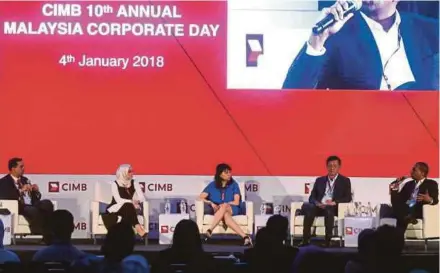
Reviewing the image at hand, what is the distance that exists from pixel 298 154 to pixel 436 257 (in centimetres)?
282

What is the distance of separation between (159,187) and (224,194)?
0.86 m

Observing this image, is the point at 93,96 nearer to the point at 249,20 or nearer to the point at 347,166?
the point at 249,20

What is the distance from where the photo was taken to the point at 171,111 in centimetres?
992

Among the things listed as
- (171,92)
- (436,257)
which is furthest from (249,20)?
(436,257)

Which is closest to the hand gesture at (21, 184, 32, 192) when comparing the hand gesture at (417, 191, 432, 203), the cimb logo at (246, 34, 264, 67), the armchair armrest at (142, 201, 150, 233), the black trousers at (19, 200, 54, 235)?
the black trousers at (19, 200, 54, 235)

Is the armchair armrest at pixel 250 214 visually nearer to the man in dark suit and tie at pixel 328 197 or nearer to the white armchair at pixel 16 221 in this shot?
the man in dark suit and tie at pixel 328 197

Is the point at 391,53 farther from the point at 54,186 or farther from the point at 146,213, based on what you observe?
the point at 54,186

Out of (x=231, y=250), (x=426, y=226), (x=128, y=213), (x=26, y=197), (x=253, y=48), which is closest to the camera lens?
(x=231, y=250)

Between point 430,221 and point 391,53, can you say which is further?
point 391,53

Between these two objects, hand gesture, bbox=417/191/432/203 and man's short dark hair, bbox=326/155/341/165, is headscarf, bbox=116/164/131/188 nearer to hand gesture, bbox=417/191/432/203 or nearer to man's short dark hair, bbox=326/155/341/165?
man's short dark hair, bbox=326/155/341/165

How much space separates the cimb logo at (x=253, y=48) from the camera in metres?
9.89

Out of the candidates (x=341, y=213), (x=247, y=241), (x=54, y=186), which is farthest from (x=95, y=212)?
(x=341, y=213)

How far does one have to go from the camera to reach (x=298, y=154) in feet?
32.8

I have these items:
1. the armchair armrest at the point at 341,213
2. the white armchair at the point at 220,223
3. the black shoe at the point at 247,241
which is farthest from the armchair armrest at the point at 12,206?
the armchair armrest at the point at 341,213
